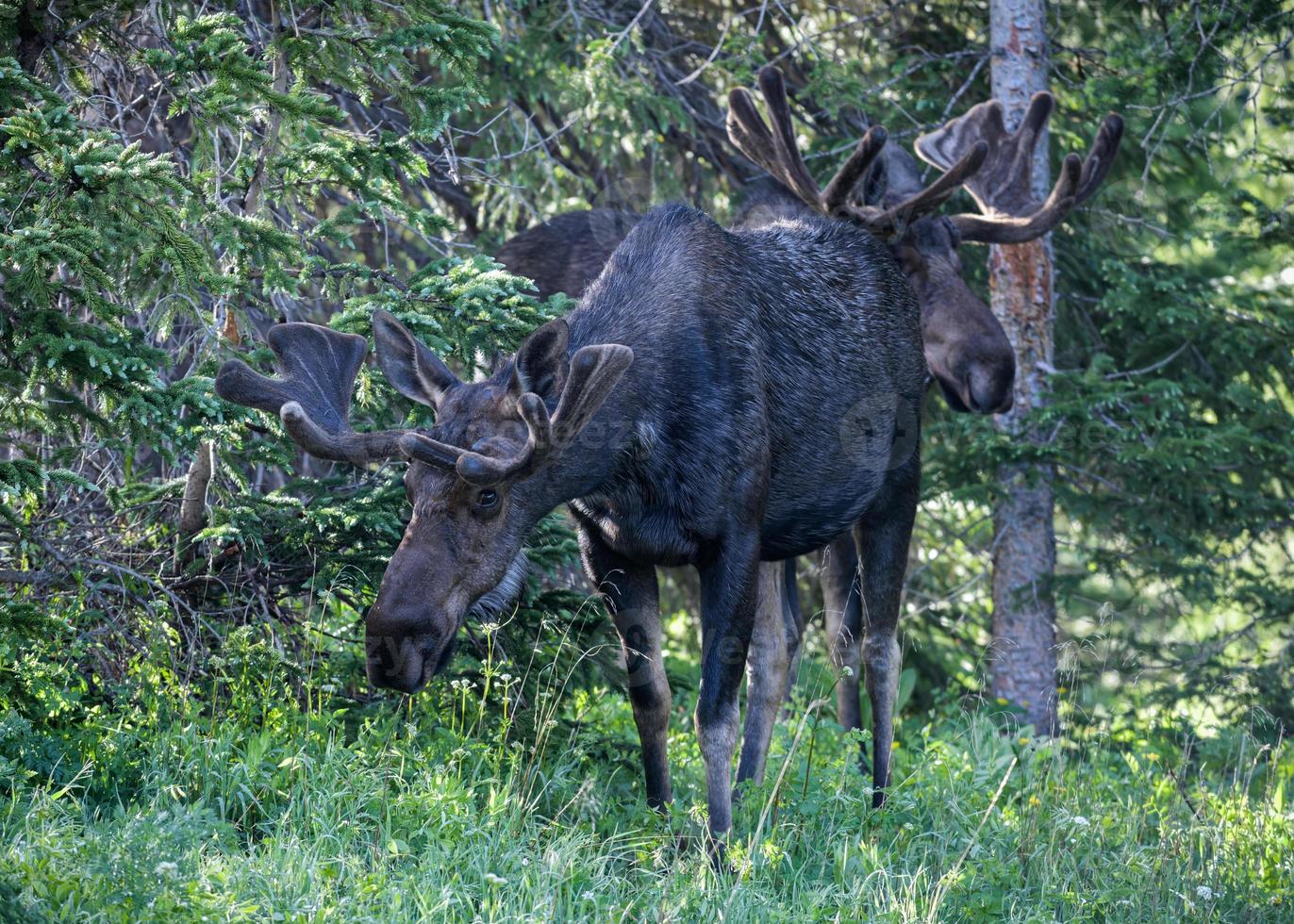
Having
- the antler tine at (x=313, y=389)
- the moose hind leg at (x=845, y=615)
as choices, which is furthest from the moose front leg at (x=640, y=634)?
the moose hind leg at (x=845, y=615)

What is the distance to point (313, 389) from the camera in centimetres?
495

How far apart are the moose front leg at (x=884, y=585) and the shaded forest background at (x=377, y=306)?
85cm

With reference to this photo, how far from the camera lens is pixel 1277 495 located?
10398 mm

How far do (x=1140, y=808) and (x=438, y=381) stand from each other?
3649 mm

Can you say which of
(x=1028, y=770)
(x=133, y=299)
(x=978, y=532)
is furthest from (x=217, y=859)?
(x=978, y=532)

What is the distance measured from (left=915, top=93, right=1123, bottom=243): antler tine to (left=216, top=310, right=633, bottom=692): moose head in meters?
4.16

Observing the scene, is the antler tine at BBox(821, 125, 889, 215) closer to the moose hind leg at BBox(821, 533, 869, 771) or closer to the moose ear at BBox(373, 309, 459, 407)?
the moose hind leg at BBox(821, 533, 869, 771)

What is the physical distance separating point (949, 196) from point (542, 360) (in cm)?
368

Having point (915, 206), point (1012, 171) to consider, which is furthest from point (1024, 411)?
point (915, 206)

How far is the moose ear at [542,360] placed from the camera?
482 centimetres

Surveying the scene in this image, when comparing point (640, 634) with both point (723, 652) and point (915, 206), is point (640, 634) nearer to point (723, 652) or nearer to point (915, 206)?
point (723, 652)

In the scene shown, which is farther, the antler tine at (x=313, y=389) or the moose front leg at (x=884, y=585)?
the moose front leg at (x=884, y=585)

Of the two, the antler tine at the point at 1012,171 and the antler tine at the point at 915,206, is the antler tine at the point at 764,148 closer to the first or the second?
the antler tine at the point at 915,206

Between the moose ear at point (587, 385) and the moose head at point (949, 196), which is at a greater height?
the moose head at point (949, 196)
